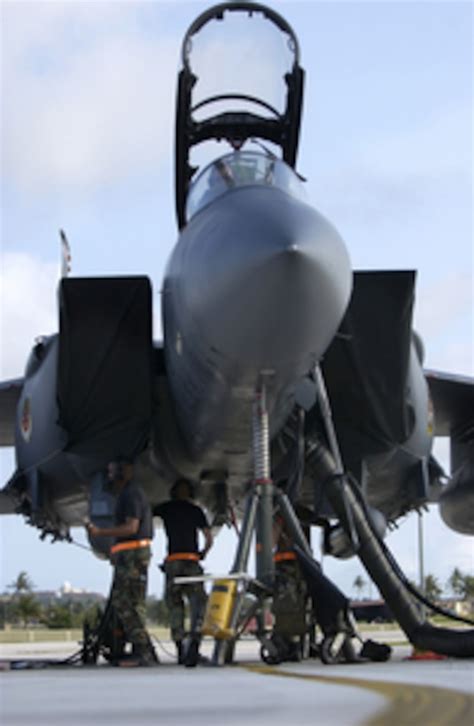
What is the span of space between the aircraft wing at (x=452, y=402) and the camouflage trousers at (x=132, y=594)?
559cm

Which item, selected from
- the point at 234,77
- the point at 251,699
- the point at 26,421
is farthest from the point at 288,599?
the point at 234,77

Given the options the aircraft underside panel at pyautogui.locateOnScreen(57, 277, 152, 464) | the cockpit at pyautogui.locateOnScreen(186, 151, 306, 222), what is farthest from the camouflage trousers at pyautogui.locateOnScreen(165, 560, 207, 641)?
the cockpit at pyautogui.locateOnScreen(186, 151, 306, 222)

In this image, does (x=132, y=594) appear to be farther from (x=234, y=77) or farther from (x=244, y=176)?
(x=234, y=77)

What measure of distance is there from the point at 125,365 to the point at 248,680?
14.7 feet

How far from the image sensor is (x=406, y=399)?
8.91 m

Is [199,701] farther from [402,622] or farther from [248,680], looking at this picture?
[402,622]

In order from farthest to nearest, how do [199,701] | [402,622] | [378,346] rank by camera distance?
[378,346], [402,622], [199,701]

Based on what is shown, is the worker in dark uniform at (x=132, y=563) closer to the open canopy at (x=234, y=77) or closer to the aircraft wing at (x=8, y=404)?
the open canopy at (x=234, y=77)

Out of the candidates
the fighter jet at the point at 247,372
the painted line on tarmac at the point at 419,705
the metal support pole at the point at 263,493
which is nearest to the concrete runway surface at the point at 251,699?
the painted line on tarmac at the point at 419,705

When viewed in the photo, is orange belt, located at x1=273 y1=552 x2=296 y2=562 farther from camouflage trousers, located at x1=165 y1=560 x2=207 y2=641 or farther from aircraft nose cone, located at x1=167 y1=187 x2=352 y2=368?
aircraft nose cone, located at x1=167 y1=187 x2=352 y2=368

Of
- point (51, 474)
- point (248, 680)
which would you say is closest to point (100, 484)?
point (51, 474)

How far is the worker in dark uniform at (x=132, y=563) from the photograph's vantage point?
7.81m

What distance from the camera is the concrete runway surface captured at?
9.58ft

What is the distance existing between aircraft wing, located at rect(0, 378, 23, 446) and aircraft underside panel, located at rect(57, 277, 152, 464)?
353cm
